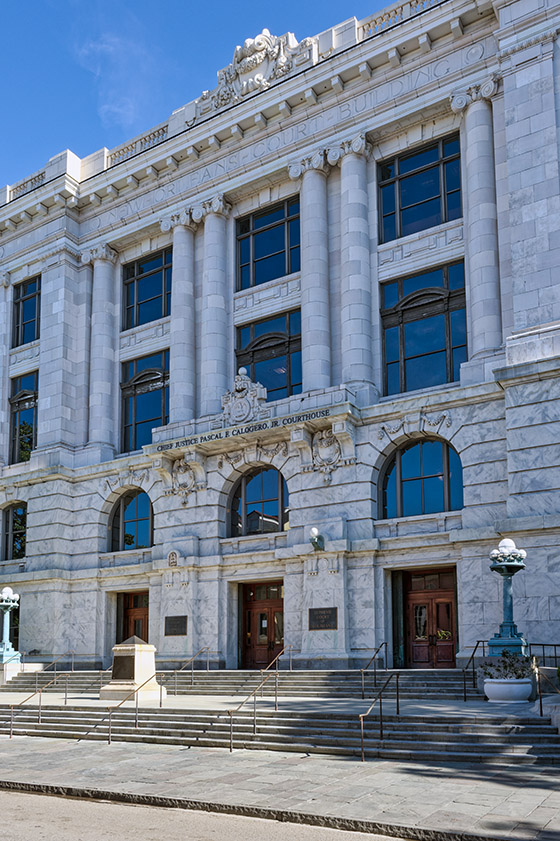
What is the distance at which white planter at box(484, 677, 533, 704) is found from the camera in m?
20.0

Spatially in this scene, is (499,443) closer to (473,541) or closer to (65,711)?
(473,541)

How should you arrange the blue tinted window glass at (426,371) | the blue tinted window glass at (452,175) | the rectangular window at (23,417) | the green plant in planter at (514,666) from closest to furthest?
1. the green plant in planter at (514,666)
2. the blue tinted window glass at (426,371)
3. the blue tinted window glass at (452,175)
4. the rectangular window at (23,417)

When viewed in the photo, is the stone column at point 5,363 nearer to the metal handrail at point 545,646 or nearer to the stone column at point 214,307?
the stone column at point 214,307

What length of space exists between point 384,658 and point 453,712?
9.48 metres

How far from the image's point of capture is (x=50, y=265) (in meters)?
40.7

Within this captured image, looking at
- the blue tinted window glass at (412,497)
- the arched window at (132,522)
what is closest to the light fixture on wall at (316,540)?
the blue tinted window glass at (412,497)

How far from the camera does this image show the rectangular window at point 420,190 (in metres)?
30.9

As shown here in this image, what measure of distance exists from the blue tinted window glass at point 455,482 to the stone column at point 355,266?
163 inches

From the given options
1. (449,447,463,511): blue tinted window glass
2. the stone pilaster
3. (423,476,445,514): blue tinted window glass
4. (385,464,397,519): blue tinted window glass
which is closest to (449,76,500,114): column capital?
(449,447,463,511): blue tinted window glass

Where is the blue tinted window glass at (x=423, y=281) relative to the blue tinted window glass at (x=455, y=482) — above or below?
above

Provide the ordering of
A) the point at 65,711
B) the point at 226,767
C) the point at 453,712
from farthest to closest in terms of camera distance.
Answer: the point at 65,711 → the point at 453,712 → the point at 226,767

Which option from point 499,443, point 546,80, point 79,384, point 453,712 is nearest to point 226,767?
point 453,712

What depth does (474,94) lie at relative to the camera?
30.0 m

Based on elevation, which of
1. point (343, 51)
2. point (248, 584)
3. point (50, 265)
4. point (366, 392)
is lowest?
point (248, 584)
